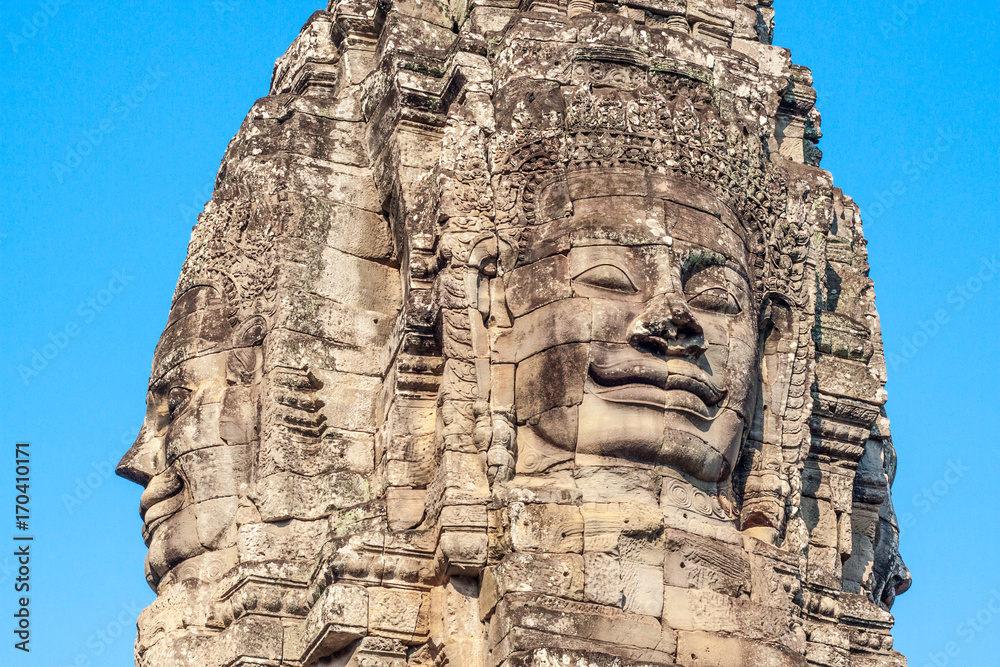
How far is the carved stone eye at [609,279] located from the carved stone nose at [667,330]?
303 millimetres

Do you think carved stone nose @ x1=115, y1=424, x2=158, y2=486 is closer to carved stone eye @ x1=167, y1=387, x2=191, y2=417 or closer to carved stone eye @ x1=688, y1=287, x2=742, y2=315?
carved stone eye @ x1=167, y1=387, x2=191, y2=417

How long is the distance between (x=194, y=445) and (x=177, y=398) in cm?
76

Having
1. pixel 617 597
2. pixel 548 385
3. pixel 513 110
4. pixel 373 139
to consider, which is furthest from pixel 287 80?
pixel 617 597

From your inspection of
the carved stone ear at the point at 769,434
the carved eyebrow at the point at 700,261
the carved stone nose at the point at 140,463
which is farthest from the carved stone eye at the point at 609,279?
the carved stone nose at the point at 140,463

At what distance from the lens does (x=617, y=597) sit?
18.0m

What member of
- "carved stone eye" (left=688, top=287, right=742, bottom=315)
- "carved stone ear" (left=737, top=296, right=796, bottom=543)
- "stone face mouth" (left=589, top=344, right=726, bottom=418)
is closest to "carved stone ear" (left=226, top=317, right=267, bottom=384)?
"stone face mouth" (left=589, top=344, right=726, bottom=418)

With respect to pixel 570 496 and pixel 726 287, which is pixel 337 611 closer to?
pixel 570 496

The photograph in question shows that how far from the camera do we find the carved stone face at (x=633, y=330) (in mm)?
18734

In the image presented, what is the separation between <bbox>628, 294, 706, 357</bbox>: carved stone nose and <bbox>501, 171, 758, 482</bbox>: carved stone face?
1 centimetres

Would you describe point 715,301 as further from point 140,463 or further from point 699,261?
point 140,463

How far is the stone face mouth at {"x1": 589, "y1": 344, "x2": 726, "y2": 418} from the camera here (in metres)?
18.7

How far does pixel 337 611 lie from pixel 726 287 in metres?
4.62

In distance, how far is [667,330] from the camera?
18.7m

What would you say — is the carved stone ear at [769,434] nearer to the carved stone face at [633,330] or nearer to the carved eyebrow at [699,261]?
the carved stone face at [633,330]
